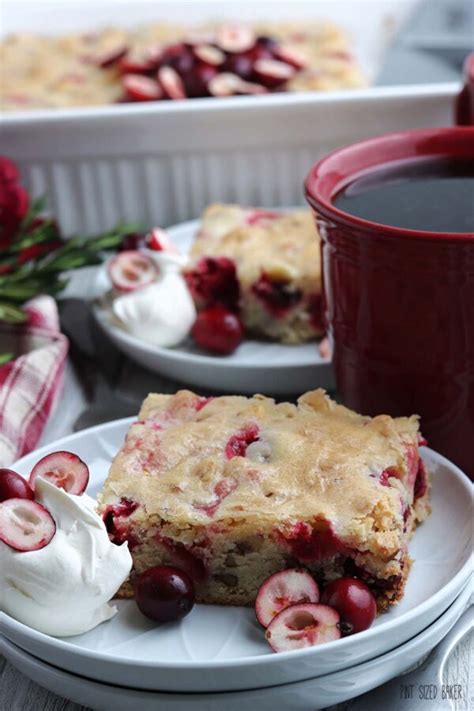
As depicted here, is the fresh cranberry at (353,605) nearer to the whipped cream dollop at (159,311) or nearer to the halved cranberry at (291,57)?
the whipped cream dollop at (159,311)

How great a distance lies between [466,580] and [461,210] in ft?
1.57

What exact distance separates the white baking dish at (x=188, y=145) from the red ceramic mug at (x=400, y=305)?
0.80 metres

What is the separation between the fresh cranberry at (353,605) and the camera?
1.05 m

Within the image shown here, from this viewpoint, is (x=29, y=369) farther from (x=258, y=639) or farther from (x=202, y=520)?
(x=258, y=639)

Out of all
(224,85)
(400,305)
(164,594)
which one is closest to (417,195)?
(400,305)

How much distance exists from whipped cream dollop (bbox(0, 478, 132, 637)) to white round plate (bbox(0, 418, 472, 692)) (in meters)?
0.03

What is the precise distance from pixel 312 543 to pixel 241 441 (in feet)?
0.62

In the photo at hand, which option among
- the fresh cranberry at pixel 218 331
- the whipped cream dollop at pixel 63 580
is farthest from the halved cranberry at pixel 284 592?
the fresh cranberry at pixel 218 331

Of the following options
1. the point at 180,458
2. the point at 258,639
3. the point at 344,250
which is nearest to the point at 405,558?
the point at 258,639

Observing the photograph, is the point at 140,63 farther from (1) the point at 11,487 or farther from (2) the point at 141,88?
(1) the point at 11,487

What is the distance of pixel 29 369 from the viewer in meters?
1.62

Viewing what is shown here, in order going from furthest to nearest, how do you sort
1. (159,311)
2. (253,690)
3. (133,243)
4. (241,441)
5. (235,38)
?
(235,38), (133,243), (159,311), (241,441), (253,690)

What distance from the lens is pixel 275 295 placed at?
1.75 m

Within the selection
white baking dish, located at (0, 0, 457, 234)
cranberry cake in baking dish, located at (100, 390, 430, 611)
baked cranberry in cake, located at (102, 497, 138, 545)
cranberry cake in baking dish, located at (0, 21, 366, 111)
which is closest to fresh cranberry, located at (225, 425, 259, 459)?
cranberry cake in baking dish, located at (100, 390, 430, 611)
